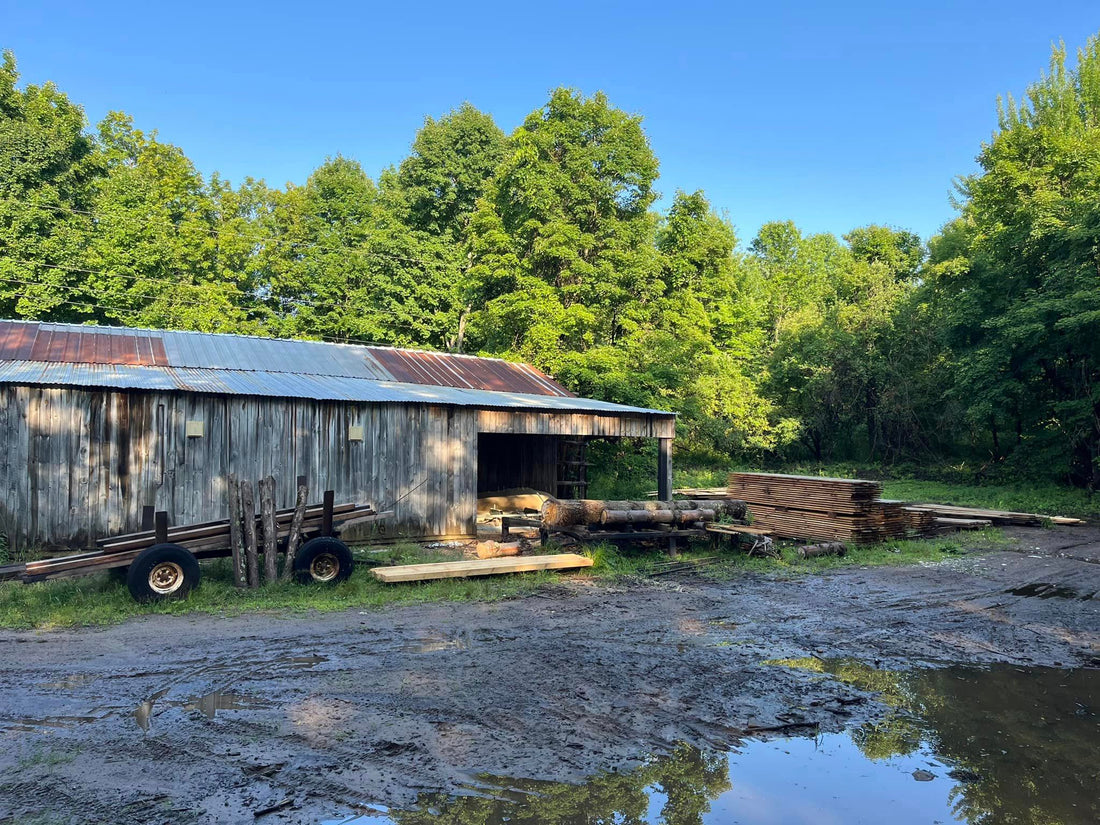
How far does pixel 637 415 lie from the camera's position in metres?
18.3

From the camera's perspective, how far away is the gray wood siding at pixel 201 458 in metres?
12.6

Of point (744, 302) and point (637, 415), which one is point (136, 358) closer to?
point (637, 415)

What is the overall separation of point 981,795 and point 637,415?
1359 centimetres

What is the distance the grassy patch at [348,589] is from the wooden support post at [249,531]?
25 centimetres

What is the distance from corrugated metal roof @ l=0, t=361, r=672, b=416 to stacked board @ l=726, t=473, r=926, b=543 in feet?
11.1

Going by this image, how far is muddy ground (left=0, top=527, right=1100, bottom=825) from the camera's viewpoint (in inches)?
194

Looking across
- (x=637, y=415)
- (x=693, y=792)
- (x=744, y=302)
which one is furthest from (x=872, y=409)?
(x=693, y=792)

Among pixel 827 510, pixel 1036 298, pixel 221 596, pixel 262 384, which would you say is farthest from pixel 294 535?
pixel 1036 298

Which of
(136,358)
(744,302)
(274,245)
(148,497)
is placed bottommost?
(148,497)

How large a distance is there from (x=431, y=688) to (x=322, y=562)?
4.82m

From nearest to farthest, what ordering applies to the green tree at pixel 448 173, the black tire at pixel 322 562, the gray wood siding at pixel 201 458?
the black tire at pixel 322 562 → the gray wood siding at pixel 201 458 → the green tree at pixel 448 173

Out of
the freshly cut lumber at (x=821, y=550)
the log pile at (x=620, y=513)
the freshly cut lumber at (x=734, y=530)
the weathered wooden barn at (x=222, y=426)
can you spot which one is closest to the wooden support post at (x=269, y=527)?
the weathered wooden barn at (x=222, y=426)

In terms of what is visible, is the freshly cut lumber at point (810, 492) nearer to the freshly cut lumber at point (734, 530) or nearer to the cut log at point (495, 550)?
the freshly cut lumber at point (734, 530)

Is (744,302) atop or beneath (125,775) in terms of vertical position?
atop
